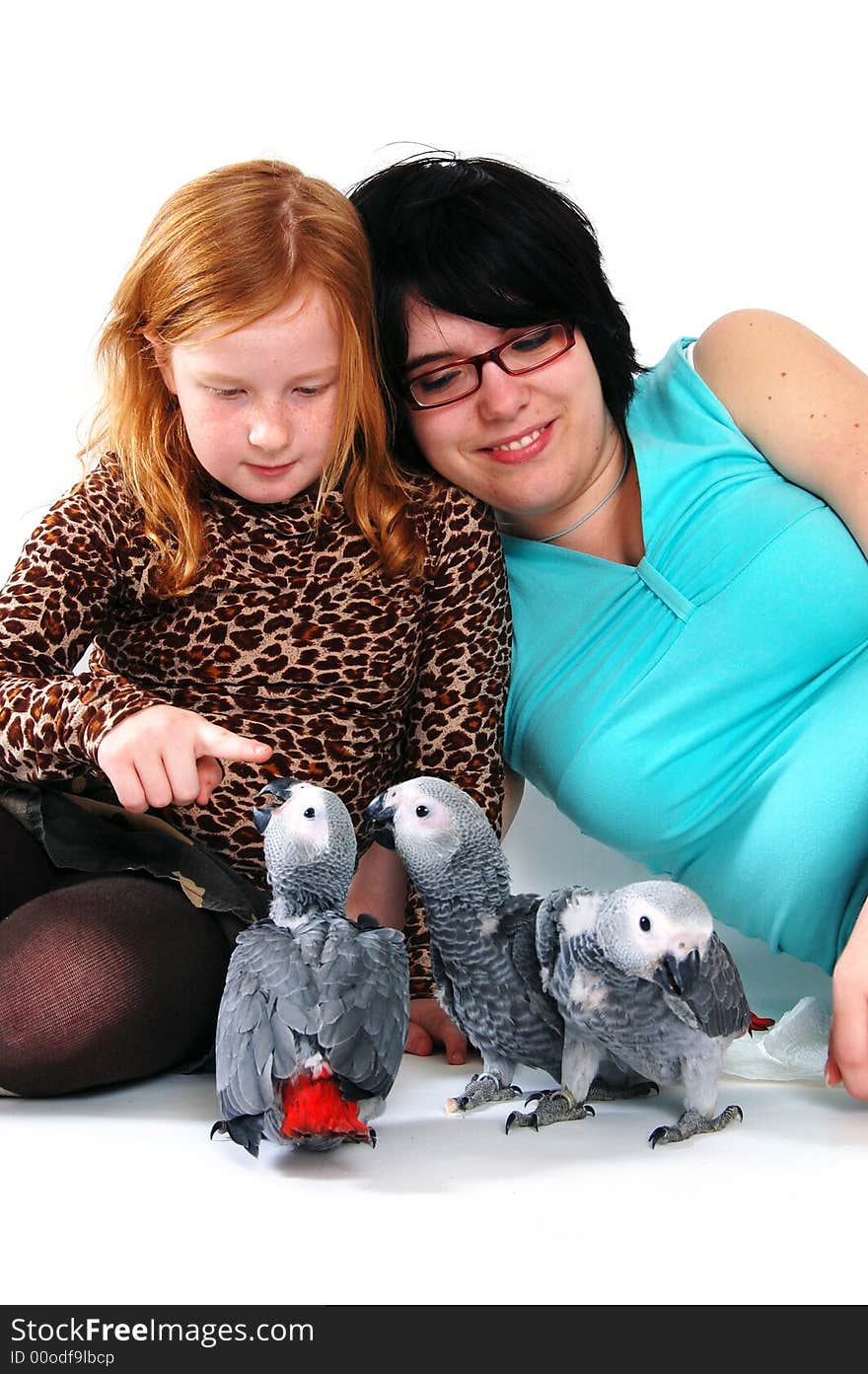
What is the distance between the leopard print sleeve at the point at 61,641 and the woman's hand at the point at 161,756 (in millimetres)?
36

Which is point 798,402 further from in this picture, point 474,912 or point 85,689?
point 85,689

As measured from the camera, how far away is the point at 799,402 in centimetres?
143

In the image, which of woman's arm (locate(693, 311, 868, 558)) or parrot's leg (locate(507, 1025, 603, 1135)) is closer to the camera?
parrot's leg (locate(507, 1025, 603, 1135))

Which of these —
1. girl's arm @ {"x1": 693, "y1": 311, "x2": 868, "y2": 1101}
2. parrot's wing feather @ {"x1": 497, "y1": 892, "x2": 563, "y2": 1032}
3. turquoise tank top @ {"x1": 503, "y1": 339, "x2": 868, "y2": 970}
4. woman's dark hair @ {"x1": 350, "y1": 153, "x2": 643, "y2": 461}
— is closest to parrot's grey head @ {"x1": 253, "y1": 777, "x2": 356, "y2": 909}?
parrot's wing feather @ {"x1": 497, "y1": 892, "x2": 563, "y2": 1032}

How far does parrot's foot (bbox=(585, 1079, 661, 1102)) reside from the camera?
49.7 inches

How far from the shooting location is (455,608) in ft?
4.86

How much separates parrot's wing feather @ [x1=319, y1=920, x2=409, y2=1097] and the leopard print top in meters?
0.33

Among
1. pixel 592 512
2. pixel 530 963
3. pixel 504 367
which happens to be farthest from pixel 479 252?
pixel 530 963

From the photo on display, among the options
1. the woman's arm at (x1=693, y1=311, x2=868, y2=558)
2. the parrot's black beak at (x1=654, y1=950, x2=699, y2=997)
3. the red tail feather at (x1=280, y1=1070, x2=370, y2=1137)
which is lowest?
the red tail feather at (x1=280, y1=1070, x2=370, y2=1137)

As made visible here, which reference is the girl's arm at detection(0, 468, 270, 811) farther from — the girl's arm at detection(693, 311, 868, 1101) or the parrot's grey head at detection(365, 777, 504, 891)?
the girl's arm at detection(693, 311, 868, 1101)

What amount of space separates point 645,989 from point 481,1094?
0.22 m

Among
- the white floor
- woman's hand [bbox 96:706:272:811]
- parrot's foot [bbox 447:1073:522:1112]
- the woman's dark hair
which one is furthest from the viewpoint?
the woman's dark hair

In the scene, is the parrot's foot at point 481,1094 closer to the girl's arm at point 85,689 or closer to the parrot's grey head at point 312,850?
the parrot's grey head at point 312,850

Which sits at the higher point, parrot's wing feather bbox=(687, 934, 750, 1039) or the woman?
the woman
